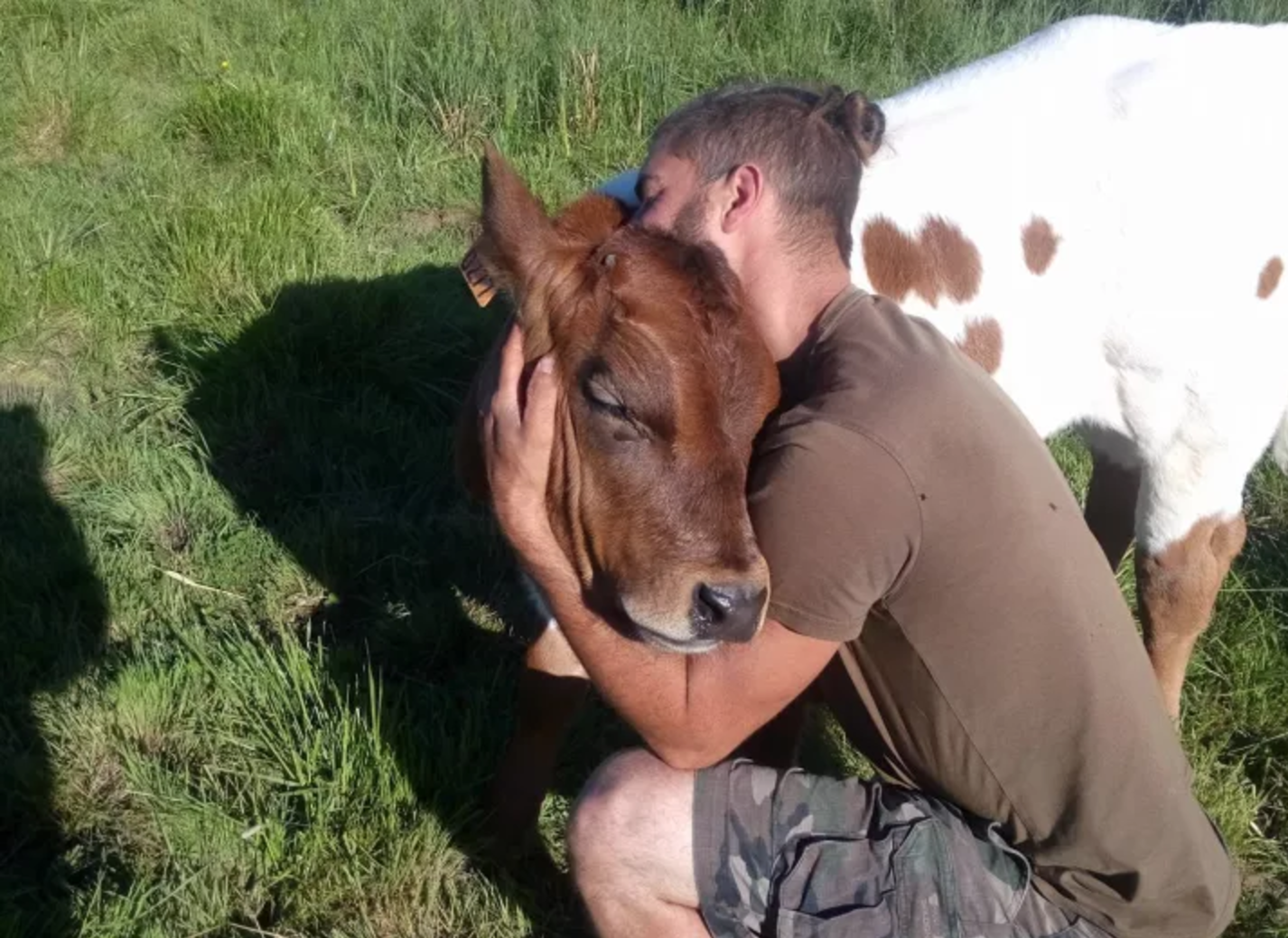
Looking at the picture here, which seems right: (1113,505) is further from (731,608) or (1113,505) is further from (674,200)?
(731,608)

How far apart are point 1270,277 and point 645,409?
6.26ft

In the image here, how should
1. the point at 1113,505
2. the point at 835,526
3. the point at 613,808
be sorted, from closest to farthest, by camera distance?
the point at 835,526 → the point at 613,808 → the point at 1113,505

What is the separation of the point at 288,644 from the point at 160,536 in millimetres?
924

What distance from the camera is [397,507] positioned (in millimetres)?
4180

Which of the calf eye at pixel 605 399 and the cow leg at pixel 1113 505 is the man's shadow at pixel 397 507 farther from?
the cow leg at pixel 1113 505

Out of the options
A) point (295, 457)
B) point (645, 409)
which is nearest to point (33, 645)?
point (295, 457)

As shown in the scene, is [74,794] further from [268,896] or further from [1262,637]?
[1262,637]

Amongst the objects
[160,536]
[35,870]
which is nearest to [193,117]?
[160,536]

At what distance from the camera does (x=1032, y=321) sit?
325cm

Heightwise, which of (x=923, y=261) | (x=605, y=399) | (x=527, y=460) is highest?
(x=605, y=399)

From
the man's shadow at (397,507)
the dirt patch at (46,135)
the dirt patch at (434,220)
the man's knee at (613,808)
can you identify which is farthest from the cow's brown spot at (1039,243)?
the dirt patch at (46,135)

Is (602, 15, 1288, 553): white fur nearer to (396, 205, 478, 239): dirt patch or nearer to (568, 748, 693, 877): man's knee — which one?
(568, 748, 693, 877): man's knee

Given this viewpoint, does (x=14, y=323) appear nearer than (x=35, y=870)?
No

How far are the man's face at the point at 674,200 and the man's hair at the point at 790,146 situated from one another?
21mm
